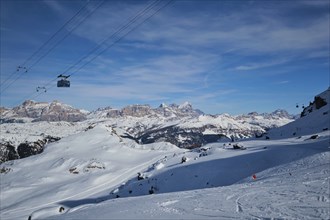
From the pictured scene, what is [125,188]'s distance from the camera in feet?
160

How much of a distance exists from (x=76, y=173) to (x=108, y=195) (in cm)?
2466

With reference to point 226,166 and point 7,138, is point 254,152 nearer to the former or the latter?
point 226,166

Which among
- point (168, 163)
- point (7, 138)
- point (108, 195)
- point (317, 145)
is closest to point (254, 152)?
point (317, 145)

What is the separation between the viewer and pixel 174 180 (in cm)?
4384

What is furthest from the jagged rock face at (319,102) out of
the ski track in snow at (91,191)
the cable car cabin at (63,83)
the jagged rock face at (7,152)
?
the jagged rock face at (7,152)

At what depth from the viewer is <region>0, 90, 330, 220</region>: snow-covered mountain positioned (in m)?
17.0

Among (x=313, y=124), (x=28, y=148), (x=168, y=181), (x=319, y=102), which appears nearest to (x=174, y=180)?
(x=168, y=181)

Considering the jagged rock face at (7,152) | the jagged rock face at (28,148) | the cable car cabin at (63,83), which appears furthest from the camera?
the jagged rock face at (28,148)

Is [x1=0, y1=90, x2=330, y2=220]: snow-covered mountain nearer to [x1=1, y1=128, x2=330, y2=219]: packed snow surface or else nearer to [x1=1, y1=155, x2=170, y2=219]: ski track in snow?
[x1=1, y1=128, x2=330, y2=219]: packed snow surface

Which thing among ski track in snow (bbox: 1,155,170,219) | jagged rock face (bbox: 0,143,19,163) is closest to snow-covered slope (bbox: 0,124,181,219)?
ski track in snow (bbox: 1,155,170,219)

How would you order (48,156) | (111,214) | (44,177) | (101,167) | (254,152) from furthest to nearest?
(48,156), (101,167), (44,177), (254,152), (111,214)

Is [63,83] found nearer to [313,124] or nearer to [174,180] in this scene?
[174,180]

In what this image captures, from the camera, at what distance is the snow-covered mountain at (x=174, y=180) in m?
17.0

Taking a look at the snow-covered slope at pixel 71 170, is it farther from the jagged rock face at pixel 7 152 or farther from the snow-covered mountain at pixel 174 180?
the jagged rock face at pixel 7 152
